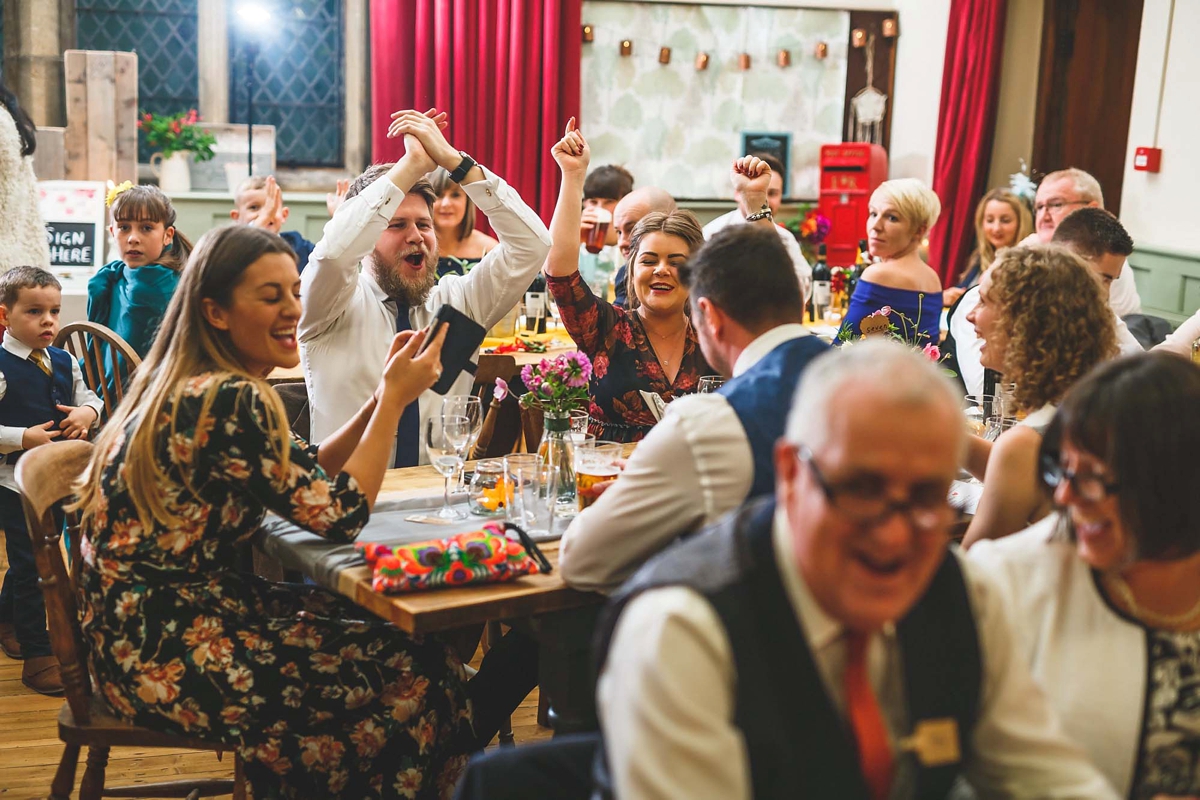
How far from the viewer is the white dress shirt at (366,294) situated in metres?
2.88

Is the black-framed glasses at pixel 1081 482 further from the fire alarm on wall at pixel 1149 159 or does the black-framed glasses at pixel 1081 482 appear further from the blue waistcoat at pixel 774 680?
the fire alarm on wall at pixel 1149 159

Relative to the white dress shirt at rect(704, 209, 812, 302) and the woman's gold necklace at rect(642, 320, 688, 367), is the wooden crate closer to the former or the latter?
the white dress shirt at rect(704, 209, 812, 302)

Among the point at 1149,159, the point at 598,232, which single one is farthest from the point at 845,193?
the point at 598,232

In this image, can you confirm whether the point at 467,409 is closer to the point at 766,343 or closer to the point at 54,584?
the point at 766,343

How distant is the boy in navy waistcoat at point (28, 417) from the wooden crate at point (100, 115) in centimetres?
257

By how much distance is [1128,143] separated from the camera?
6.30 meters

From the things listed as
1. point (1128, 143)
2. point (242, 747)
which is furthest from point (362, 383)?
point (1128, 143)

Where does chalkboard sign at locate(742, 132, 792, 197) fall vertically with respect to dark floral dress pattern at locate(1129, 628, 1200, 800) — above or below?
above

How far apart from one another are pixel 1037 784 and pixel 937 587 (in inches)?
9.4

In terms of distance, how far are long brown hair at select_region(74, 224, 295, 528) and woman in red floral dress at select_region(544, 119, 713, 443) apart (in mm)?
989

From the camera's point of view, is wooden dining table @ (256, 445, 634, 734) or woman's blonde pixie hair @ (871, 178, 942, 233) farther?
woman's blonde pixie hair @ (871, 178, 942, 233)

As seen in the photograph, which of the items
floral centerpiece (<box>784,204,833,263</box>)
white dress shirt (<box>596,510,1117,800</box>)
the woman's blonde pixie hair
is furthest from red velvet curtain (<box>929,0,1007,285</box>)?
white dress shirt (<box>596,510,1117,800</box>)

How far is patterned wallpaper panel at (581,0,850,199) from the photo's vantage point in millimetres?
6969

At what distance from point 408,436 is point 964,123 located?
200 inches
